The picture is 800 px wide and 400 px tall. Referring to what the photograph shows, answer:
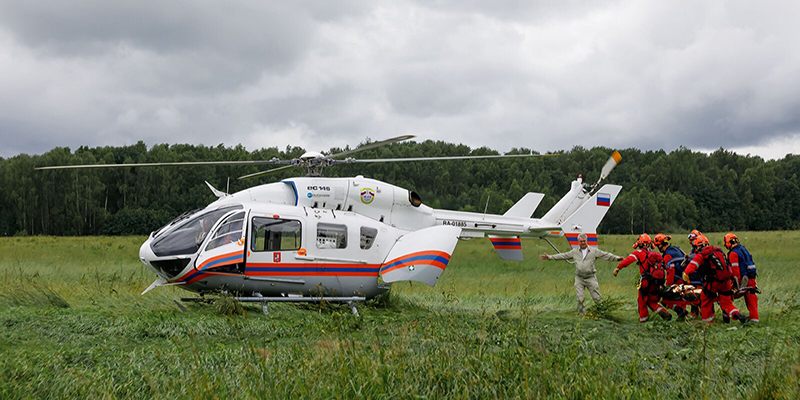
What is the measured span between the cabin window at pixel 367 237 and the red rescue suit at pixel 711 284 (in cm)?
602

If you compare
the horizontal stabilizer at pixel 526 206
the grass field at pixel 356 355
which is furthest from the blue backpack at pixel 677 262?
the horizontal stabilizer at pixel 526 206

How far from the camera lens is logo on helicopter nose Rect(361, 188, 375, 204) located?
12.5 metres

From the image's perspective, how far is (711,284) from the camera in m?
10.6

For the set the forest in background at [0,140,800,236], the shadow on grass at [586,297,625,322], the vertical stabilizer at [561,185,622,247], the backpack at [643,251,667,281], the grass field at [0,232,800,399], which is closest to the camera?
the grass field at [0,232,800,399]

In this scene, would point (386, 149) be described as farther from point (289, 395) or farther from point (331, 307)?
point (289, 395)

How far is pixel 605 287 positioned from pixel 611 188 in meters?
4.44

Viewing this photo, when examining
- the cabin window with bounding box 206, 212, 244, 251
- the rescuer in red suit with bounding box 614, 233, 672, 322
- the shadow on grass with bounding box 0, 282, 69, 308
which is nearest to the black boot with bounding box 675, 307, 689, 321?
the rescuer in red suit with bounding box 614, 233, 672, 322

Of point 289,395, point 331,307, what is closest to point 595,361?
point 289,395

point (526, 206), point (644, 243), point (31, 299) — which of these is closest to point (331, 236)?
point (31, 299)

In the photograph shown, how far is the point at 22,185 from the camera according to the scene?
5594cm

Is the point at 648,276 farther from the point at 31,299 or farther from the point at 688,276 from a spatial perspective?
the point at 31,299

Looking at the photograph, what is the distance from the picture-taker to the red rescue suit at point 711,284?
10.4 meters

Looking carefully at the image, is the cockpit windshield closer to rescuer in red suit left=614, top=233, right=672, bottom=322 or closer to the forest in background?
rescuer in red suit left=614, top=233, right=672, bottom=322

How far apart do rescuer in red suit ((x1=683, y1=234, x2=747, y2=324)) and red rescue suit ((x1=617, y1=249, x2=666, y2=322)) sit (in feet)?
2.07
